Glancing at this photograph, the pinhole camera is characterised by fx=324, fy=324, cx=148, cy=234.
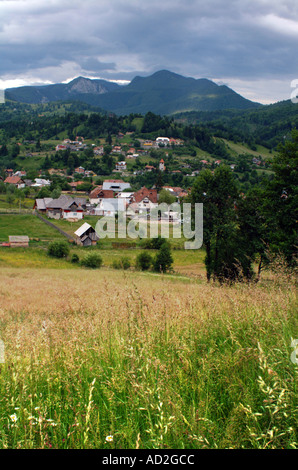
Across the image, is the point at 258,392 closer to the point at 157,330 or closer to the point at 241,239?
the point at 157,330

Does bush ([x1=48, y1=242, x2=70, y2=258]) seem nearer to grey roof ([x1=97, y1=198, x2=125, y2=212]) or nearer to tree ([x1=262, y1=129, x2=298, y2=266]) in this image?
tree ([x1=262, y1=129, x2=298, y2=266])

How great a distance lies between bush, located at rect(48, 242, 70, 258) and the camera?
4066 cm

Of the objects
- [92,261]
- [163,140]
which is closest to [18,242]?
[92,261]

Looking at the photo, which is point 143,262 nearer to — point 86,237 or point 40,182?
point 86,237

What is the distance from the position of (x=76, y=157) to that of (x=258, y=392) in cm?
14036

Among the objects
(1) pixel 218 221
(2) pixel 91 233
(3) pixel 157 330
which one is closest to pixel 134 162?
(2) pixel 91 233

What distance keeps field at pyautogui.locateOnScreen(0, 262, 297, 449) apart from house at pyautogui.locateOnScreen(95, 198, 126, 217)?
7385 cm

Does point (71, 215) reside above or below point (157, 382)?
below

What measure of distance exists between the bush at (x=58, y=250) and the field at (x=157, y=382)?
125 feet

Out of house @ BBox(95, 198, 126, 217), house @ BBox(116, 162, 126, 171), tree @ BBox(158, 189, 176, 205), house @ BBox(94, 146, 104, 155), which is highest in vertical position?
house @ BBox(94, 146, 104, 155)

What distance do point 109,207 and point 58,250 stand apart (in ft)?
133

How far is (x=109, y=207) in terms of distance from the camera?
80.2 metres

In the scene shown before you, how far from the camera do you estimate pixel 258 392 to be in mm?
2416

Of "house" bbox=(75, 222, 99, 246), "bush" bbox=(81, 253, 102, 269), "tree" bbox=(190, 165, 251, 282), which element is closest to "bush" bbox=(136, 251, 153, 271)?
"bush" bbox=(81, 253, 102, 269)
